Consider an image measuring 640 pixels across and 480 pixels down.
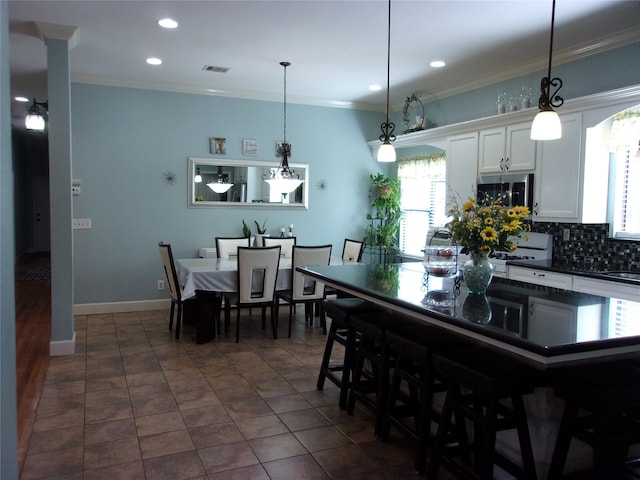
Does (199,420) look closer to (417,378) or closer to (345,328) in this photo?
(345,328)

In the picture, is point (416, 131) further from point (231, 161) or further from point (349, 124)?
point (231, 161)

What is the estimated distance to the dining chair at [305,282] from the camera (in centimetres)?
513

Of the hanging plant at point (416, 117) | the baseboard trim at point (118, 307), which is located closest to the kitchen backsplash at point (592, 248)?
the hanging plant at point (416, 117)

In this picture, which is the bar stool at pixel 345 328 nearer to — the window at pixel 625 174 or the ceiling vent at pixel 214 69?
the window at pixel 625 174

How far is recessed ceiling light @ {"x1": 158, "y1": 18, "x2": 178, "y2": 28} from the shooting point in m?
4.02

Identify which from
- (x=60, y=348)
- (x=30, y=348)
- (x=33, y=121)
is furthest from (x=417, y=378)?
(x=33, y=121)

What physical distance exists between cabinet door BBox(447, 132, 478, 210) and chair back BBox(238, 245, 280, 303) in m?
2.05

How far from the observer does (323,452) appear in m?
2.76

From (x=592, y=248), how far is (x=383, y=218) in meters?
3.28

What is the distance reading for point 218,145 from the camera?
645cm

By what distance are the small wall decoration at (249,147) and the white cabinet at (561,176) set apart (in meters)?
3.55

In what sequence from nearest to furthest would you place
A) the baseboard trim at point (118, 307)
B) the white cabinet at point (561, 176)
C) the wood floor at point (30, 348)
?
the wood floor at point (30, 348) → the white cabinet at point (561, 176) → the baseboard trim at point (118, 307)

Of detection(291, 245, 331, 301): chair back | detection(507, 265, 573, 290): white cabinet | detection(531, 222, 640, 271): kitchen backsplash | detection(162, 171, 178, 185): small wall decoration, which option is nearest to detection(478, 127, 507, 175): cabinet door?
detection(531, 222, 640, 271): kitchen backsplash

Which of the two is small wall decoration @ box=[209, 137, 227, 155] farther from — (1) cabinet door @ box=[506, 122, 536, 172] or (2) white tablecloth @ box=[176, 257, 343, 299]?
(1) cabinet door @ box=[506, 122, 536, 172]
